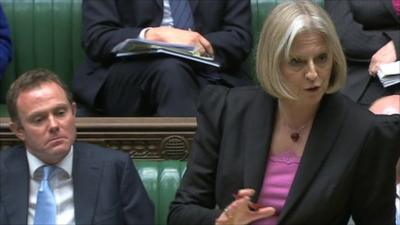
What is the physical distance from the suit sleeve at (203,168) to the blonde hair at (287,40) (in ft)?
0.47

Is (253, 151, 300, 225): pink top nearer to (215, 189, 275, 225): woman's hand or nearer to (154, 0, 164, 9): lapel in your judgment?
(215, 189, 275, 225): woman's hand

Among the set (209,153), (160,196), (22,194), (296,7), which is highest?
(296,7)

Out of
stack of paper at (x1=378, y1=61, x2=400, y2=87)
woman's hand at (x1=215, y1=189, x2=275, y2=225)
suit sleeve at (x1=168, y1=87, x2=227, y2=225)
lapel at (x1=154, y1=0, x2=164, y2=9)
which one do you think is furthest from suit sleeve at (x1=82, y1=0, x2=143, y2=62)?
woman's hand at (x1=215, y1=189, x2=275, y2=225)

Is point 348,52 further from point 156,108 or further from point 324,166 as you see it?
point 324,166

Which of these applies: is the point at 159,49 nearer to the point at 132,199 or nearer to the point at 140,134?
the point at 140,134

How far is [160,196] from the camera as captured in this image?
2520 mm

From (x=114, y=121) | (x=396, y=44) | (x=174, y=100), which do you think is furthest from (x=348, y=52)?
(x=114, y=121)

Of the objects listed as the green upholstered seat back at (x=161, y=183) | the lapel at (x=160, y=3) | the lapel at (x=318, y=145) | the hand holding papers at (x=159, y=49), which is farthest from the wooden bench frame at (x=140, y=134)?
the lapel at (x=318, y=145)

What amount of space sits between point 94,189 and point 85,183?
25 mm

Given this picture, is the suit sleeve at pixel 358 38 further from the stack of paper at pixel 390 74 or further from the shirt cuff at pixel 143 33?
the shirt cuff at pixel 143 33

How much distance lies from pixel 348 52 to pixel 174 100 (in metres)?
0.63

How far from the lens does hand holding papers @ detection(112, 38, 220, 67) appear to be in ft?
9.15

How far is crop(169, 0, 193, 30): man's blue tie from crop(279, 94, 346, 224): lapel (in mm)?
1261

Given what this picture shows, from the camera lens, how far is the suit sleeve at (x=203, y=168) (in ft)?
5.98
